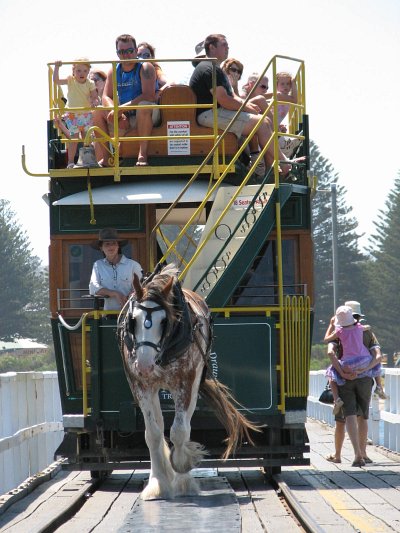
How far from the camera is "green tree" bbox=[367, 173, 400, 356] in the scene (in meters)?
102

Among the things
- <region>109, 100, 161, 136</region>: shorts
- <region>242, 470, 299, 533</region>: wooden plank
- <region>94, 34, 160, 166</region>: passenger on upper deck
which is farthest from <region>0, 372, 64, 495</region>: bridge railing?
<region>109, 100, 161, 136</region>: shorts

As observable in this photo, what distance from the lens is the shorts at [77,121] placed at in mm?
16250

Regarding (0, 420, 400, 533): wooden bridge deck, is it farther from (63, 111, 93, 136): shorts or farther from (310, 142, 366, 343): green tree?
(310, 142, 366, 343): green tree

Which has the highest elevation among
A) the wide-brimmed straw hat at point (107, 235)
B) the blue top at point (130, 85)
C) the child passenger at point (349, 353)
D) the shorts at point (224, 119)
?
the blue top at point (130, 85)

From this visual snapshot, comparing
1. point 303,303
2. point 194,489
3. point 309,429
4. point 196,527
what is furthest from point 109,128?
point 309,429

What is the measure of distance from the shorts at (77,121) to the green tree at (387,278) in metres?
86.2

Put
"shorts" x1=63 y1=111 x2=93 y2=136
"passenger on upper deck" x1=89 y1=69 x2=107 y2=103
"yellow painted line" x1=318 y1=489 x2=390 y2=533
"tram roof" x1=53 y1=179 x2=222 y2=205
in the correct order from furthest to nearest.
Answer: "passenger on upper deck" x1=89 y1=69 x2=107 y2=103 → "shorts" x1=63 y1=111 x2=93 y2=136 → "tram roof" x1=53 y1=179 x2=222 y2=205 → "yellow painted line" x1=318 y1=489 x2=390 y2=533

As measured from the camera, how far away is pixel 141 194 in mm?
14727

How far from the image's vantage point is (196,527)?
1042cm

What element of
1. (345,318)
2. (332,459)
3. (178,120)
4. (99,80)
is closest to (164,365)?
(178,120)

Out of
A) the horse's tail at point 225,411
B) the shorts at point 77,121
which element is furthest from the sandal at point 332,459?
the shorts at point 77,121

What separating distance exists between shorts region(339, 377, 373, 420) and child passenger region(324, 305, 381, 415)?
0.06 metres

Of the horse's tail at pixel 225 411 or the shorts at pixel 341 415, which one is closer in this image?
the horse's tail at pixel 225 411

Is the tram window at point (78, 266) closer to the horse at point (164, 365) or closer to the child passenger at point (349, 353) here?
the horse at point (164, 365)
